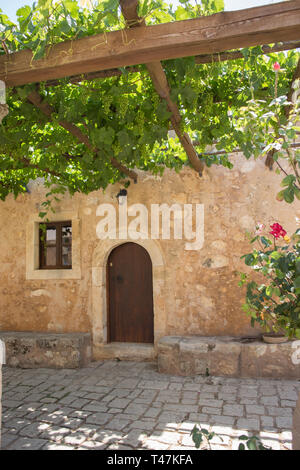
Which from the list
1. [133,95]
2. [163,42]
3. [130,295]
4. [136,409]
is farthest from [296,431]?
[130,295]

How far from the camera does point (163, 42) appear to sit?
6.11 feet

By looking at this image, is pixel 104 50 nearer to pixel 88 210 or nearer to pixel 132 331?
pixel 88 210

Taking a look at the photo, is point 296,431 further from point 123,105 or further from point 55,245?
point 55,245

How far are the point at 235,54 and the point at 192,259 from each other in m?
3.03

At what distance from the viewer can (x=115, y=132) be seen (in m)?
3.06

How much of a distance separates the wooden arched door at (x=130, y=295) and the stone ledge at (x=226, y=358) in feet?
2.60

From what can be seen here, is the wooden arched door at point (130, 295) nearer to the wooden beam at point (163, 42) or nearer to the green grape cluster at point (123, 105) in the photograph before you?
the green grape cluster at point (123, 105)

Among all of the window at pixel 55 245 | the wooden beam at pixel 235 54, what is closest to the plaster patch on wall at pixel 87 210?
the window at pixel 55 245

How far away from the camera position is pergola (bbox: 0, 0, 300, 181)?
177 cm

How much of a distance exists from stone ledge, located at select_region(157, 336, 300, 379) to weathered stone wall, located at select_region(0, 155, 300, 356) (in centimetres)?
48

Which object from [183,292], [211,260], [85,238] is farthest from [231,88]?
[85,238]

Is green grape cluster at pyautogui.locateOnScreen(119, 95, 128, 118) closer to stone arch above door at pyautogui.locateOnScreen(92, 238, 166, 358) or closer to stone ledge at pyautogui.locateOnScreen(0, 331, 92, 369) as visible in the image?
stone arch above door at pyautogui.locateOnScreen(92, 238, 166, 358)

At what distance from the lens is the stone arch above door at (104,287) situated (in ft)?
16.0

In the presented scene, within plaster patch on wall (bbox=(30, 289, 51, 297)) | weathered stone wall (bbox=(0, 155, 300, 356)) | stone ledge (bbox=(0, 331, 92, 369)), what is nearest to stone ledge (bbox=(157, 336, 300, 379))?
weathered stone wall (bbox=(0, 155, 300, 356))
